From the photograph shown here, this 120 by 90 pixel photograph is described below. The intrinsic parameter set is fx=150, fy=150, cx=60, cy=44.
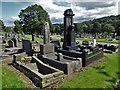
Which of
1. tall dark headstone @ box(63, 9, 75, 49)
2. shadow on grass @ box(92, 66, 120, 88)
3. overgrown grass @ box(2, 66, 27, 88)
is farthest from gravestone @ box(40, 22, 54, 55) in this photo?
shadow on grass @ box(92, 66, 120, 88)

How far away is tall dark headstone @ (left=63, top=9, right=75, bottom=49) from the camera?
712 inches

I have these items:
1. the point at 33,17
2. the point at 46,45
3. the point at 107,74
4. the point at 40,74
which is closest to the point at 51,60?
the point at 46,45

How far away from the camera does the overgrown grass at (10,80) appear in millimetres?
9086

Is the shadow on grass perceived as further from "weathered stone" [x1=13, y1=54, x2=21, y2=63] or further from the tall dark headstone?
"weathered stone" [x1=13, y1=54, x2=21, y2=63]

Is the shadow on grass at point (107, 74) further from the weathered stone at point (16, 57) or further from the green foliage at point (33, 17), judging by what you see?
the green foliage at point (33, 17)

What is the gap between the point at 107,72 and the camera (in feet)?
40.1

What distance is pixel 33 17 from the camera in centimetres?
3962

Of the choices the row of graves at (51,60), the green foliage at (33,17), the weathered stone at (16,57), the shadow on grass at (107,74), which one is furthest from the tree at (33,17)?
the shadow on grass at (107,74)

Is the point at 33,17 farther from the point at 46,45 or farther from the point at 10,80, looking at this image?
the point at 10,80

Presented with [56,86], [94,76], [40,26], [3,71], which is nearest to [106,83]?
[94,76]

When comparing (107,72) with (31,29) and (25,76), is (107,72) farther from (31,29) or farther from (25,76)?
(31,29)

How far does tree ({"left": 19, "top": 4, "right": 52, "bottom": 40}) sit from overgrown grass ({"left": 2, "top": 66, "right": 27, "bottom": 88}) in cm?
2873

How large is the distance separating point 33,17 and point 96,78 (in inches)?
1256

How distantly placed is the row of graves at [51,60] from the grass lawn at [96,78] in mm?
821
